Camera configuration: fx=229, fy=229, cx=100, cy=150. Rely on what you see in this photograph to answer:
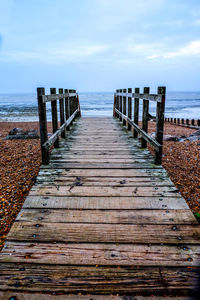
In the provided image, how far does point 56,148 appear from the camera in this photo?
563 cm

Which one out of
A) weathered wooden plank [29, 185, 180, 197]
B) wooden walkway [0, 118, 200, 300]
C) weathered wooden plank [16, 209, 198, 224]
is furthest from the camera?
weathered wooden plank [29, 185, 180, 197]

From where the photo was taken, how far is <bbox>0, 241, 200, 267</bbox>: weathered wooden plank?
208cm

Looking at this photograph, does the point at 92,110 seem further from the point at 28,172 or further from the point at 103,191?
the point at 103,191

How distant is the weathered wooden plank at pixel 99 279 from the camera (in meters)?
1.82

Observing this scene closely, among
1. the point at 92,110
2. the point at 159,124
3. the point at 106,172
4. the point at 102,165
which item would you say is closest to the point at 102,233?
the point at 106,172

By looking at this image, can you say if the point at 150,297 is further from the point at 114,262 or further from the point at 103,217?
the point at 103,217

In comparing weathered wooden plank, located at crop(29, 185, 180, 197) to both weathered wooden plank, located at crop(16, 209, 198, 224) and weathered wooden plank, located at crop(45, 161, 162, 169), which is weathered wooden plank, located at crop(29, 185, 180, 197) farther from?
weathered wooden plank, located at crop(45, 161, 162, 169)

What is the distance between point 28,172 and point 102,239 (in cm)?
360

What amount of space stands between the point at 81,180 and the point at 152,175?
1191 millimetres

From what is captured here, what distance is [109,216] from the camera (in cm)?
274

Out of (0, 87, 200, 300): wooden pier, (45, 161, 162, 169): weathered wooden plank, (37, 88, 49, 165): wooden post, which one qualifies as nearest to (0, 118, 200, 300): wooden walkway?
(0, 87, 200, 300): wooden pier

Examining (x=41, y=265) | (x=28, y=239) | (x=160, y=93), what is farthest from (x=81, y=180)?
(x=160, y=93)

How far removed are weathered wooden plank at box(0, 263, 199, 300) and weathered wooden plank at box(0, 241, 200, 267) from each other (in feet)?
0.19

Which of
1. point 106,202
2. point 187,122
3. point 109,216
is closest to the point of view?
point 109,216
